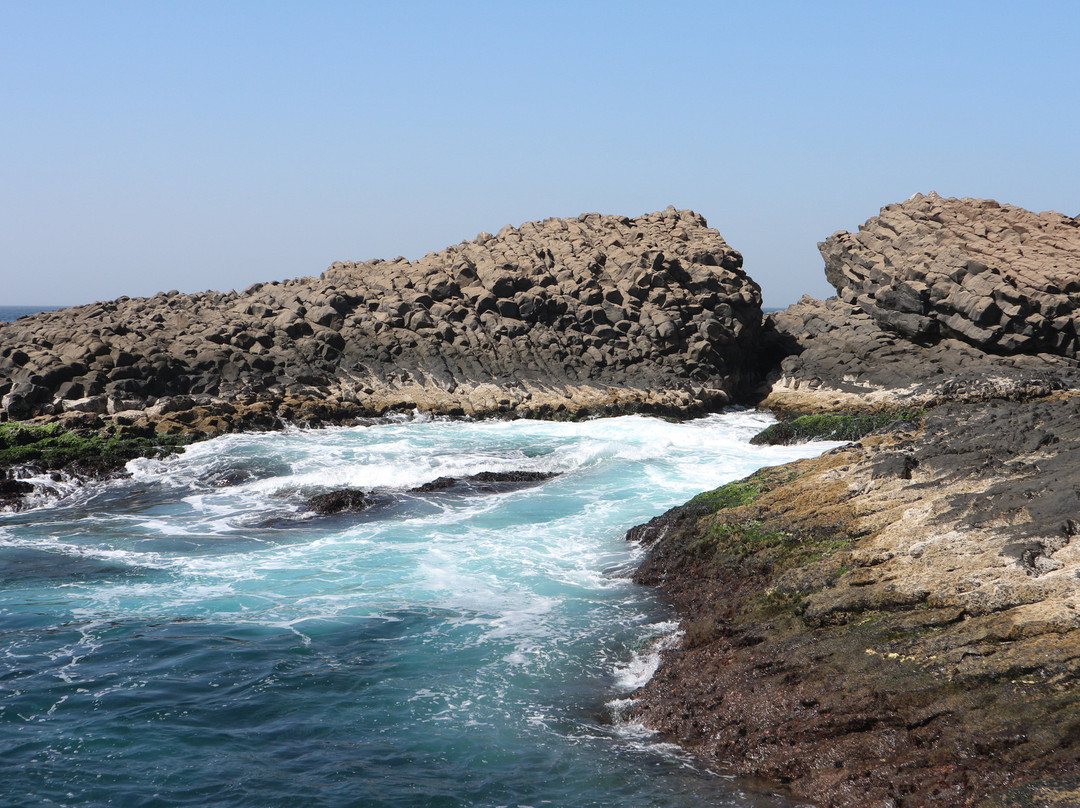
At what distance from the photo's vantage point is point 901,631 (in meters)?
9.63

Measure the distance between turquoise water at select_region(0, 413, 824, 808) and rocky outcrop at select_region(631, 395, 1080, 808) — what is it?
738 mm

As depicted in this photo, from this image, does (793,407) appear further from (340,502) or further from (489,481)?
(340,502)

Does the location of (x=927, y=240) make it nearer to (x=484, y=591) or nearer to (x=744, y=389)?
(x=744, y=389)

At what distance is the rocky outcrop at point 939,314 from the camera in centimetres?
3484

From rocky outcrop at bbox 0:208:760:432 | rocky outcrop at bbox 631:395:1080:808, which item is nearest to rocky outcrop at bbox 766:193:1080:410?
rocky outcrop at bbox 0:208:760:432

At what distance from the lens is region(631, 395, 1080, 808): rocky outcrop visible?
26.1 ft

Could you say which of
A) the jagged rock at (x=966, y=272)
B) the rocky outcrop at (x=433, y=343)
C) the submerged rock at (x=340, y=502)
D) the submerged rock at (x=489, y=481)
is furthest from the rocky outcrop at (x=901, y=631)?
the jagged rock at (x=966, y=272)

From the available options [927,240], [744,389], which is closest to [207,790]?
[744,389]

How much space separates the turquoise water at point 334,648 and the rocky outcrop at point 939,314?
14511 millimetres

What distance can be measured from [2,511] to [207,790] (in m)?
16.9

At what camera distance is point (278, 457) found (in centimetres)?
2744

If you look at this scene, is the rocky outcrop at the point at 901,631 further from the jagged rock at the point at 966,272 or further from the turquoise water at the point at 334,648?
the jagged rock at the point at 966,272

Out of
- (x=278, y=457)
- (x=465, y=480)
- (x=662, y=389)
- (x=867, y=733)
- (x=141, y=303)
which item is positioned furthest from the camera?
(x=141, y=303)

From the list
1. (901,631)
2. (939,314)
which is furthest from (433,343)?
(901,631)
